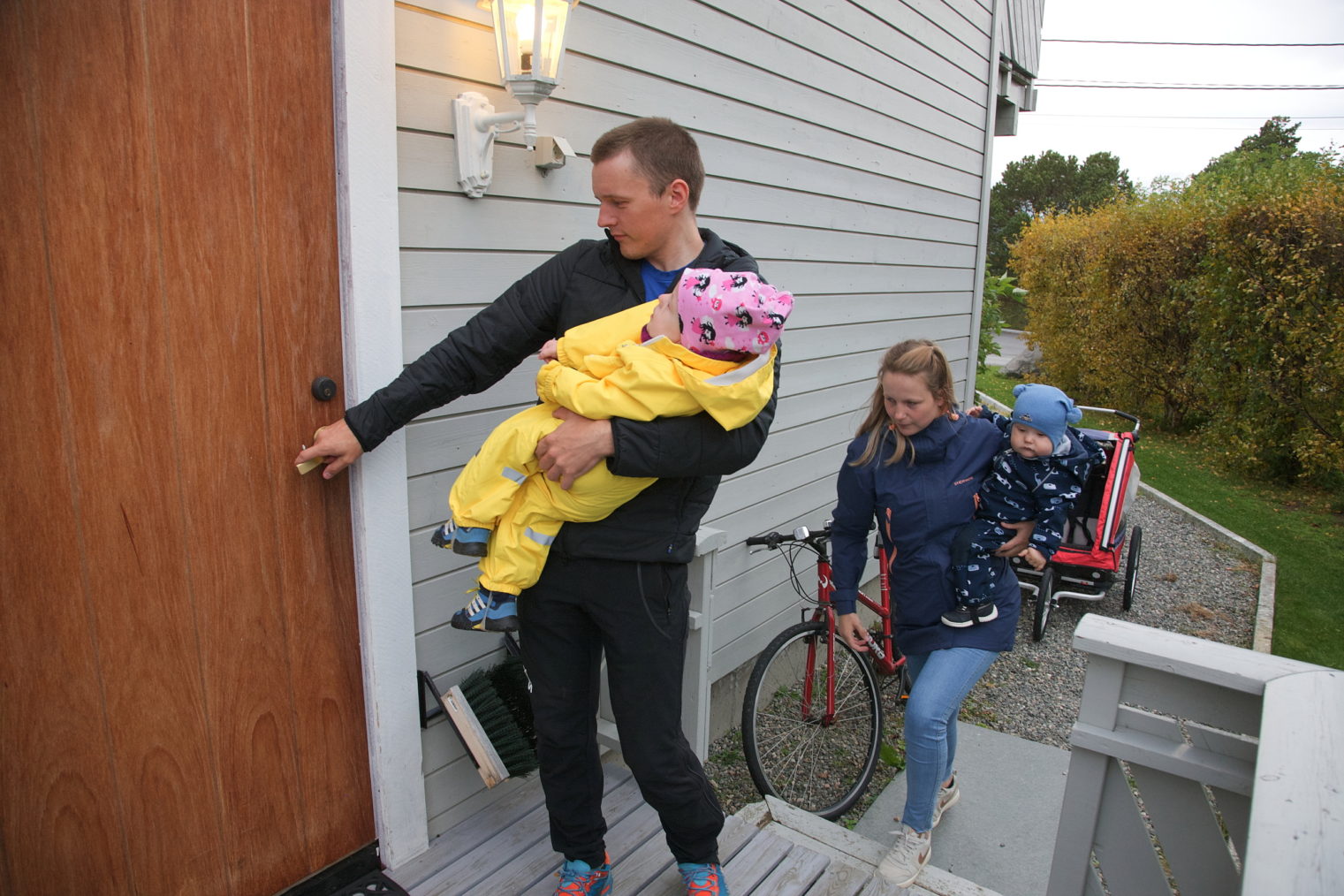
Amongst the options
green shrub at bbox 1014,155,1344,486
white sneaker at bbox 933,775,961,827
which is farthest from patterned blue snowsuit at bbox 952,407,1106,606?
green shrub at bbox 1014,155,1344,486

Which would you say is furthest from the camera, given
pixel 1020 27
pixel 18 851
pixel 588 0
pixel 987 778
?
pixel 1020 27

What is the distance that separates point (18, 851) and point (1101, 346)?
12685mm

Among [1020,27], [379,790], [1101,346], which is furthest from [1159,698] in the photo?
[1101,346]

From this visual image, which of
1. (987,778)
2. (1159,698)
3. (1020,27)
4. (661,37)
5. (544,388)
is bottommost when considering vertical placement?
(987,778)

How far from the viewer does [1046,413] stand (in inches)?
107

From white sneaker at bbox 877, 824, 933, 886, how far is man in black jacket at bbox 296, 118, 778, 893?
67 centimetres

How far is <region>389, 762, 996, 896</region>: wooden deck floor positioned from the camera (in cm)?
223

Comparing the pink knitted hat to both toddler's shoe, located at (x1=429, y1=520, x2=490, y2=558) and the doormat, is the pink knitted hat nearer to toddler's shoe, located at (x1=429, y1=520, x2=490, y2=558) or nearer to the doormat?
toddler's shoe, located at (x1=429, y1=520, x2=490, y2=558)

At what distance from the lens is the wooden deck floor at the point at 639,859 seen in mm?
2230

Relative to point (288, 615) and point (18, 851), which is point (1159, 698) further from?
point (18, 851)

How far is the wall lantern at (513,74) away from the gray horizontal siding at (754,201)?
5cm

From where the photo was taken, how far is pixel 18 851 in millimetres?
1657

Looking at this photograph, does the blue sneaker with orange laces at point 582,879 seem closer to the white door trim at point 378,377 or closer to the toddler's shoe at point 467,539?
the white door trim at point 378,377

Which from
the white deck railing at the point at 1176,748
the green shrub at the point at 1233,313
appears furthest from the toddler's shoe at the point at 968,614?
the green shrub at the point at 1233,313
